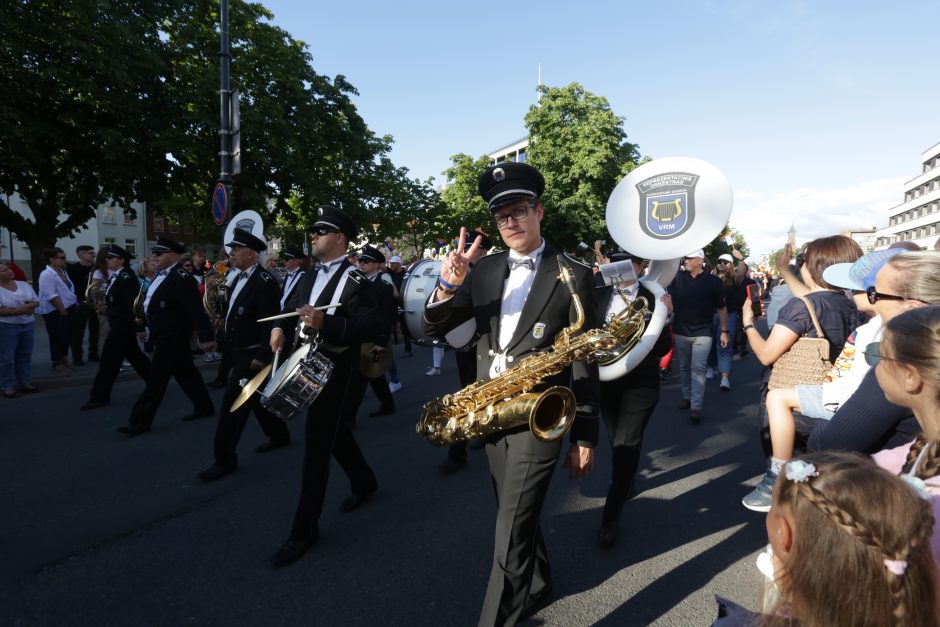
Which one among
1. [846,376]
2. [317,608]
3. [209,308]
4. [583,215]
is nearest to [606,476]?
[846,376]

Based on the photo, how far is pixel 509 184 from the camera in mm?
2463

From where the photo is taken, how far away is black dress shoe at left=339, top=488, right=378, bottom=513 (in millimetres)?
3891

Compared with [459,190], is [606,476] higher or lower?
lower

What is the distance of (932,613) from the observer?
1.00 m

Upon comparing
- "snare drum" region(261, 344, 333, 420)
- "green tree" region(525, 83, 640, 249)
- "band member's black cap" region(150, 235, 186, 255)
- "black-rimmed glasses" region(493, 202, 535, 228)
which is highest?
"green tree" region(525, 83, 640, 249)

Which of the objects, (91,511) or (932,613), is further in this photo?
(91,511)

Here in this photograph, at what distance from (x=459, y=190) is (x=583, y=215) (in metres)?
13.2

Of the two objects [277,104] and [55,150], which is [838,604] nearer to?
[55,150]

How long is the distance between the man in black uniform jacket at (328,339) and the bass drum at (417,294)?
2.47m

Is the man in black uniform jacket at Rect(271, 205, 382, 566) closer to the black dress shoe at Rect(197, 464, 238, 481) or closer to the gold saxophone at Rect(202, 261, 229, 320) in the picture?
the black dress shoe at Rect(197, 464, 238, 481)

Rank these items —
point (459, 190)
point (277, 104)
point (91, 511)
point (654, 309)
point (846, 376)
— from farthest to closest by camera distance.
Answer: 1. point (459, 190)
2. point (277, 104)
3. point (91, 511)
4. point (654, 309)
5. point (846, 376)

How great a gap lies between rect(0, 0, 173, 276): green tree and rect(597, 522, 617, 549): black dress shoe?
15674 mm

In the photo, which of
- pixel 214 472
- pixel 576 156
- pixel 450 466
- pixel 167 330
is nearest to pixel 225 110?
pixel 167 330

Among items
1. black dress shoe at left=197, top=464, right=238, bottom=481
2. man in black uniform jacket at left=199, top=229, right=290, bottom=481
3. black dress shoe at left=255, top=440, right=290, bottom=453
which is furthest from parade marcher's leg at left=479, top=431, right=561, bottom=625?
black dress shoe at left=255, top=440, right=290, bottom=453
